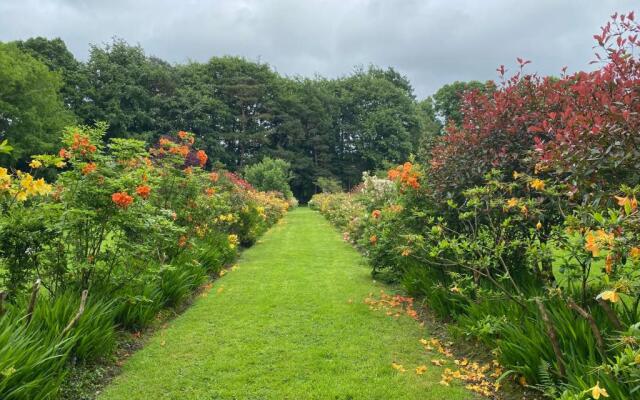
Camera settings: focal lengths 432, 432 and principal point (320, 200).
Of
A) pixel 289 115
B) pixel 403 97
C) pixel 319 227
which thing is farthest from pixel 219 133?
pixel 319 227

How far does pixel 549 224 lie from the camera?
14.6 feet

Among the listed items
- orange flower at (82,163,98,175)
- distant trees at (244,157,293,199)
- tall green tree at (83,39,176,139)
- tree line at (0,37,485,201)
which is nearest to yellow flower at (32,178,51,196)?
orange flower at (82,163,98,175)

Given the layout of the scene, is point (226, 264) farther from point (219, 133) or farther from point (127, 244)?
point (219, 133)

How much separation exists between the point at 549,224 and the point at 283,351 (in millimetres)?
2978

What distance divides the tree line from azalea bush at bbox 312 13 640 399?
936 inches

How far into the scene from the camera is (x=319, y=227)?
16.0 meters

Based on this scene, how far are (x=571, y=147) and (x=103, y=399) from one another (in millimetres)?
3788

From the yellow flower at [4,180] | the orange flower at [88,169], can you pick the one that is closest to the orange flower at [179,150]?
the orange flower at [88,169]

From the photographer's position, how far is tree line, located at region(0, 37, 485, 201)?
26531mm

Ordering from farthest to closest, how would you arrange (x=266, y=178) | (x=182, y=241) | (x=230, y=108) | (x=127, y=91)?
(x=230, y=108) → (x=127, y=91) → (x=266, y=178) → (x=182, y=241)

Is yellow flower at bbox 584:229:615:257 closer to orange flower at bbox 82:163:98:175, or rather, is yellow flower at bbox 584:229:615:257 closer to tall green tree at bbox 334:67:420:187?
orange flower at bbox 82:163:98:175

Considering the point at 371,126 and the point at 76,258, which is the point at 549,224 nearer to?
the point at 76,258

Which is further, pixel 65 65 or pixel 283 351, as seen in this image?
pixel 65 65

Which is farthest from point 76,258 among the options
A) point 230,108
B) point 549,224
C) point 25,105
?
point 230,108
